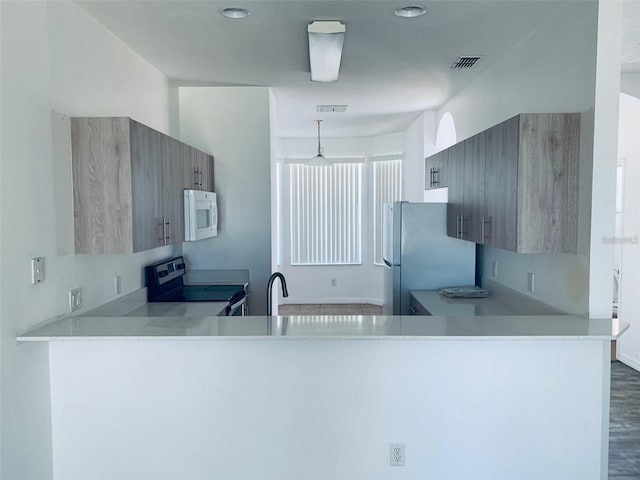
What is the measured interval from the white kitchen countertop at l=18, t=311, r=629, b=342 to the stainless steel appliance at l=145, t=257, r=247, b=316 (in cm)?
106

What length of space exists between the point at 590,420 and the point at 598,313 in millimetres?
527

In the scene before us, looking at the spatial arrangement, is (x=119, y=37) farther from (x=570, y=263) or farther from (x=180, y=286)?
(x=570, y=263)

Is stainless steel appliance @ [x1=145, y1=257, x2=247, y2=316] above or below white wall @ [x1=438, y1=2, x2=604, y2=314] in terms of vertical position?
below

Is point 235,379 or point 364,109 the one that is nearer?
point 235,379

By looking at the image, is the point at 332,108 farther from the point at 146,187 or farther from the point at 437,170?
the point at 146,187

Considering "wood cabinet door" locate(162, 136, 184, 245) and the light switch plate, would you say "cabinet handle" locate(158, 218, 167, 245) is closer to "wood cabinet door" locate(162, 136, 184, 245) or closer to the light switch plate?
"wood cabinet door" locate(162, 136, 184, 245)

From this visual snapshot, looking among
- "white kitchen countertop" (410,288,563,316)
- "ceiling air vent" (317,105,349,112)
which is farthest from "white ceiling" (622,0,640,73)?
"ceiling air vent" (317,105,349,112)

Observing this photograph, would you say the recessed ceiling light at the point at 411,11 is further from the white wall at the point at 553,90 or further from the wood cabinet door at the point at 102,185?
the wood cabinet door at the point at 102,185

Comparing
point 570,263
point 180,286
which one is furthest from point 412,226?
point 180,286

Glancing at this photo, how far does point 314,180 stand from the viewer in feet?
25.6

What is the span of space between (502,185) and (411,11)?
1089 mm

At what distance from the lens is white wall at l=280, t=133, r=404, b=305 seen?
7.70 metres

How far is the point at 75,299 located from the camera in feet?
8.50

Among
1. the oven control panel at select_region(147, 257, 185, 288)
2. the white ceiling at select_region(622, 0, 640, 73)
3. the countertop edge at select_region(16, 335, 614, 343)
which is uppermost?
the white ceiling at select_region(622, 0, 640, 73)
